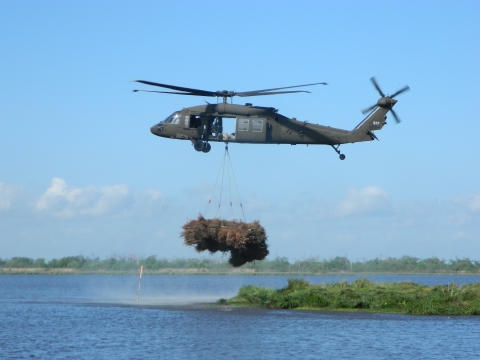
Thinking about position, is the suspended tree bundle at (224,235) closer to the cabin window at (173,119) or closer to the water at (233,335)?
the water at (233,335)

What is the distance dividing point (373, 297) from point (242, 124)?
11.9 meters

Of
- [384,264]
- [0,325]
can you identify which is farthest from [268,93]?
[384,264]

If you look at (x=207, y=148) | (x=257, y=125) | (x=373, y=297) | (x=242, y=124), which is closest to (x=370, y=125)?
(x=257, y=125)

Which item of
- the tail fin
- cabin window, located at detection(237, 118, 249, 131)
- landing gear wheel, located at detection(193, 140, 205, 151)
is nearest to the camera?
cabin window, located at detection(237, 118, 249, 131)

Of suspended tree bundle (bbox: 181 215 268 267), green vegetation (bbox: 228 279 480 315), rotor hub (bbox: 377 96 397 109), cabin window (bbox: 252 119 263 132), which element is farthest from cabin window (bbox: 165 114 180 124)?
green vegetation (bbox: 228 279 480 315)

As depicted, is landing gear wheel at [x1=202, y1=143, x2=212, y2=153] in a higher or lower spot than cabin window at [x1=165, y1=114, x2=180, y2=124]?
lower

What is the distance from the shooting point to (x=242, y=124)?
97.7ft

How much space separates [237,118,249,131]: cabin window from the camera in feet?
97.6

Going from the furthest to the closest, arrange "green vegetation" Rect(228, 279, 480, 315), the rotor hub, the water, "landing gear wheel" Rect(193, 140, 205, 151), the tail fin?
"green vegetation" Rect(228, 279, 480, 315), the rotor hub, the tail fin, "landing gear wheel" Rect(193, 140, 205, 151), the water

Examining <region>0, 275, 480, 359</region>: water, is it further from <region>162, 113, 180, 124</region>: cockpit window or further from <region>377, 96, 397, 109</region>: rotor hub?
<region>377, 96, 397, 109</region>: rotor hub

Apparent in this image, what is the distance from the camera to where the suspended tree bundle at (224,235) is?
30.0 meters

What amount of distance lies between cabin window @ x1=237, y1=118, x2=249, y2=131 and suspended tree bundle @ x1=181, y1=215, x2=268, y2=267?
3864 mm

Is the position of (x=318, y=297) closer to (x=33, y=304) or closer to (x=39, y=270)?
(x=33, y=304)

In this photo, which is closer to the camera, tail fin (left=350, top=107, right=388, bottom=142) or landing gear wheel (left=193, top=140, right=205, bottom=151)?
landing gear wheel (left=193, top=140, right=205, bottom=151)
